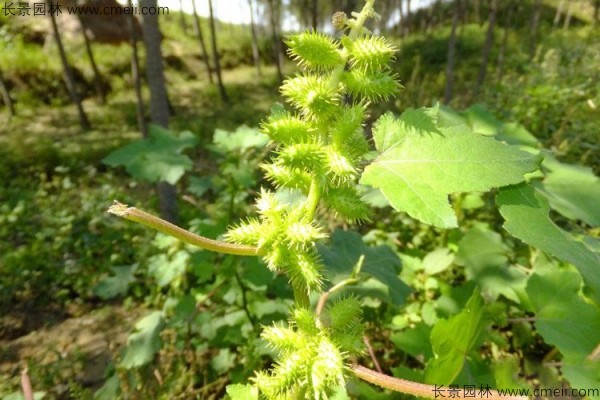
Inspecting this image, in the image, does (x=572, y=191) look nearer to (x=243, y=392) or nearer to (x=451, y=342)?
(x=451, y=342)

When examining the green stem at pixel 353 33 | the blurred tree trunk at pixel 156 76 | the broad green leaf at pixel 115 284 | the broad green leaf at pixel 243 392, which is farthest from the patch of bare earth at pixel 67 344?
the green stem at pixel 353 33

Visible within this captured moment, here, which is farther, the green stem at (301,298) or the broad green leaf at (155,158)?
the broad green leaf at (155,158)

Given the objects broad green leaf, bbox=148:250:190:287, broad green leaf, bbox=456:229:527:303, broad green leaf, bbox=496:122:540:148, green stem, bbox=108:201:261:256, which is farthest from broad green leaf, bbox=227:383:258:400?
broad green leaf, bbox=148:250:190:287

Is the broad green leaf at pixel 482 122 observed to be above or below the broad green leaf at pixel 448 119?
below

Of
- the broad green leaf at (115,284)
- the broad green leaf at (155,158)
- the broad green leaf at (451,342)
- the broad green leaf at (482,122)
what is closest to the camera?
the broad green leaf at (451,342)

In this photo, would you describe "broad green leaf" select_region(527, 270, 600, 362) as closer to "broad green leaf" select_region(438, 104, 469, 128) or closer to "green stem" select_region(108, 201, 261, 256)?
"broad green leaf" select_region(438, 104, 469, 128)

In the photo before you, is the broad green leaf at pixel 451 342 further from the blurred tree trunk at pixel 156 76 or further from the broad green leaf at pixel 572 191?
the blurred tree trunk at pixel 156 76

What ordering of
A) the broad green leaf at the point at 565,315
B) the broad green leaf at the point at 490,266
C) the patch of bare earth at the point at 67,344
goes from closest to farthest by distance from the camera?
1. the broad green leaf at the point at 565,315
2. the broad green leaf at the point at 490,266
3. the patch of bare earth at the point at 67,344
